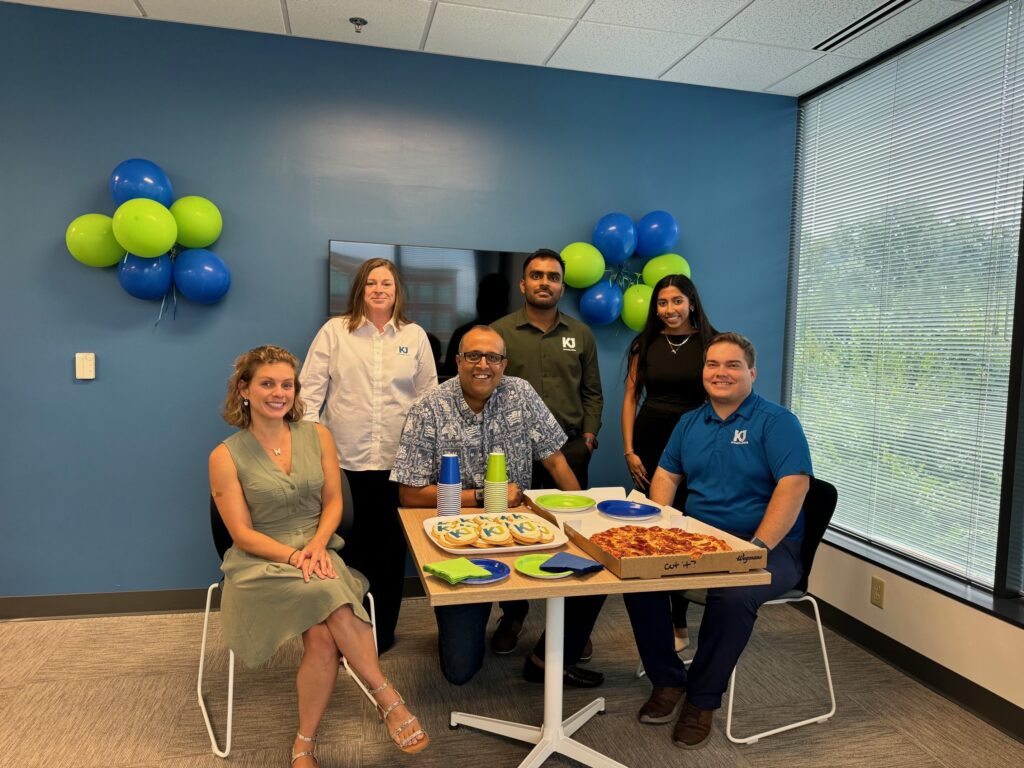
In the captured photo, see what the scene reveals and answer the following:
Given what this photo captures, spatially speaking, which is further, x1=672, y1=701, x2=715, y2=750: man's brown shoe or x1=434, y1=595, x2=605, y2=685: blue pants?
x1=434, y1=595, x2=605, y2=685: blue pants

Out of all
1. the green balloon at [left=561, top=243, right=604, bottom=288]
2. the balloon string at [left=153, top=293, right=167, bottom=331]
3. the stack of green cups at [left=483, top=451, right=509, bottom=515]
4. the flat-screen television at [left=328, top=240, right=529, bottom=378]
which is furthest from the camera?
the green balloon at [left=561, top=243, right=604, bottom=288]

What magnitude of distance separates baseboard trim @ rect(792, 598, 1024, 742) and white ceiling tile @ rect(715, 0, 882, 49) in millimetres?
2630

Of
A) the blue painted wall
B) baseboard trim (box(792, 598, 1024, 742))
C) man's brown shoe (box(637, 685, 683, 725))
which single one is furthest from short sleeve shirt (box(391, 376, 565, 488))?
baseboard trim (box(792, 598, 1024, 742))

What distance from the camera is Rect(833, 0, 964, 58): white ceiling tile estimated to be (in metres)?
2.89

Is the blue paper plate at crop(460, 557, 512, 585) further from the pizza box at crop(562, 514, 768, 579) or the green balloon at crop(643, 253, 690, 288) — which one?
the green balloon at crop(643, 253, 690, 288)

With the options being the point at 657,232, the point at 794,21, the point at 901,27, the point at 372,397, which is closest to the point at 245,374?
the point at 372,397

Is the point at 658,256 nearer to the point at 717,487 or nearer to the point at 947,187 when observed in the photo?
the point at 947,187

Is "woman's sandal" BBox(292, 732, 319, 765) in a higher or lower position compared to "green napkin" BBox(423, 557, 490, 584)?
lower

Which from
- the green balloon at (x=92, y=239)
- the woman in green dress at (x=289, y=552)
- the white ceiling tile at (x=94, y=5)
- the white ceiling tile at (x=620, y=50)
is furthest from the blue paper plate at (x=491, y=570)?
the white ceiling tile at (x=94, y=5)

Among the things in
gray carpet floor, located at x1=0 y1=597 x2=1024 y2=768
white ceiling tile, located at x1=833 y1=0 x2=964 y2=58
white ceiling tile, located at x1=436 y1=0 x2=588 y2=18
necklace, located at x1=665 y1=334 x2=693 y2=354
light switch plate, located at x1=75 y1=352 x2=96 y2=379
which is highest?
white ceiling tile, located at x1=833 y1=0 x2=964 y2=58

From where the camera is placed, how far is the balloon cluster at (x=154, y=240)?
114 inches

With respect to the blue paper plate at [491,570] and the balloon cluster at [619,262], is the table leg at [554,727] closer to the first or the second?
the blue paper plate at [491,570]

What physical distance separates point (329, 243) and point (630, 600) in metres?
2.16

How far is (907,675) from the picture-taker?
2834 mm
